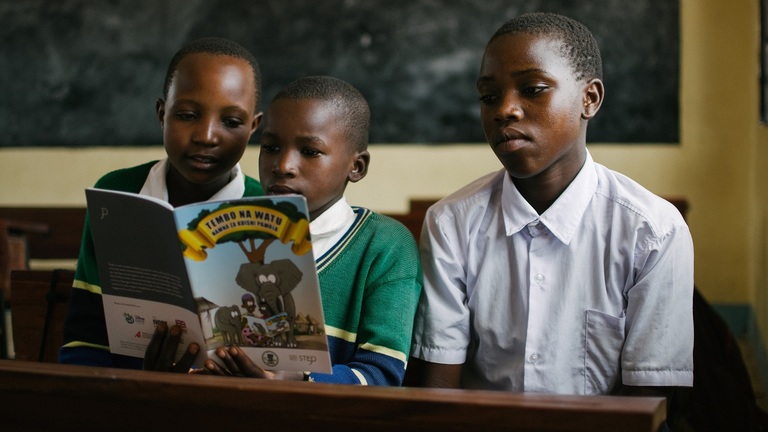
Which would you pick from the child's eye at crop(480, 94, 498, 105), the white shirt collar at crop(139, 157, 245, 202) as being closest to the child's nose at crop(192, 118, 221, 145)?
the white shirt collar at crop(139, 157, 245, 202)

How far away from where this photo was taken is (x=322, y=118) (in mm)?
1727

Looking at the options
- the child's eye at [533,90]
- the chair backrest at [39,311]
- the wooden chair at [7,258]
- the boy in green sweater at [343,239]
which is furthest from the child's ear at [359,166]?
the wooden chair at [7,258]

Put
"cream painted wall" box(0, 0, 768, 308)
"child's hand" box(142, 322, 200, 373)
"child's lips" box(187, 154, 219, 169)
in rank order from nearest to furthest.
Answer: "child's hand" box(142, 322, 200, 373) → "child's lips" box(187, 154, 219, 169) → "cream painted wall" box(0, 0, 768, 308)

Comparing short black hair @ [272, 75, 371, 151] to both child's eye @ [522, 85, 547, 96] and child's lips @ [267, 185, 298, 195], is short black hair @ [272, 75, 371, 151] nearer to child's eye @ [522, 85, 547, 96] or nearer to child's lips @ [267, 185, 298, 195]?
child's lips @ [267, 185, 298, 195]

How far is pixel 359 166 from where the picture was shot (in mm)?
1840

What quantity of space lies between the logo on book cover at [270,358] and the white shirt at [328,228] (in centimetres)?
29

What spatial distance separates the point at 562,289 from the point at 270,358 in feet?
1.94

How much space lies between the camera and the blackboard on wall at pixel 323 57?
4.88m

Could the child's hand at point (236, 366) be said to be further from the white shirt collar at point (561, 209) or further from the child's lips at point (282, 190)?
the white shirt collar at point (561, 209)

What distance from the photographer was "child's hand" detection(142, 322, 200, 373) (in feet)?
4.79

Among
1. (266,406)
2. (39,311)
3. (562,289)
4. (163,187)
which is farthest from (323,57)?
(266,406)

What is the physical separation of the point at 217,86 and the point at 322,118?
0.89 ft

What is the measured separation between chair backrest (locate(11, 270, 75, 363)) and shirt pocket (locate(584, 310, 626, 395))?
1.25 metres

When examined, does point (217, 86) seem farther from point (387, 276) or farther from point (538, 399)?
point (538, 399)
